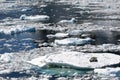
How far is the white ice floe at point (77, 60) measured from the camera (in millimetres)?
15336

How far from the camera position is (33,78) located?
14.0m

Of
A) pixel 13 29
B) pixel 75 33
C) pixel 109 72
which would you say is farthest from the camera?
pixel 13 29

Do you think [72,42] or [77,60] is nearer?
[77,60]

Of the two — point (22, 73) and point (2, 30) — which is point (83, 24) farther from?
point (22, 73)

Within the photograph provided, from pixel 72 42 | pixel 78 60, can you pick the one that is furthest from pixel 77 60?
pixel 72 42

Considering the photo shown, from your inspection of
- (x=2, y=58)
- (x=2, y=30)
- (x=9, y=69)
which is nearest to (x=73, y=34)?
(x=2, y=30)

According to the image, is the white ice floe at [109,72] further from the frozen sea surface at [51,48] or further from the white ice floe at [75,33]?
the white ice floe at [75,33]

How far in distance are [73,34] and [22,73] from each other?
33.0 feet

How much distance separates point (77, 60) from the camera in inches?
627

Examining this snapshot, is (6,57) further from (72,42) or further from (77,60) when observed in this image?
(72,42)

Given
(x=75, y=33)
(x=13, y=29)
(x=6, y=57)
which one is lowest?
(x=75, y=33)

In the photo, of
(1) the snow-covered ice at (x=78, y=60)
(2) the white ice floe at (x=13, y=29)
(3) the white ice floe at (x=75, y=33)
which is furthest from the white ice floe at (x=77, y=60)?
(2) the white ice floe at (x=13, y=29)

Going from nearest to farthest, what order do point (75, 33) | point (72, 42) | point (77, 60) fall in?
point (77, 60)
point (72, 42)
point (75, 33)

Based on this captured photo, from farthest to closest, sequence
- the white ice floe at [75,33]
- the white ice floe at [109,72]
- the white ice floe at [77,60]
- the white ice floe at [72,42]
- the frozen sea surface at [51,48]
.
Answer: the white ice floe at [75,33], the white ice floe at [72,42], the white ice floe at [77,60], the frozen sea surface at [51,48], the white ice floe at [109,72]
